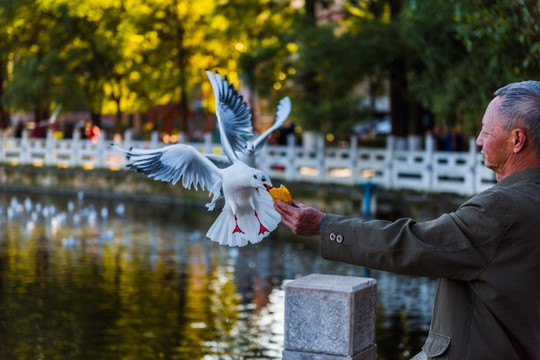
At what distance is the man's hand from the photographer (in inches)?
92.8

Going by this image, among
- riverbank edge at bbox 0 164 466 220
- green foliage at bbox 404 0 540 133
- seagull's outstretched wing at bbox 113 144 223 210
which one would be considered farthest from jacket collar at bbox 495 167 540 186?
riverbank edge at bbox 0 164 466 220

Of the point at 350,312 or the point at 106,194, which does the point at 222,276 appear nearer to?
the point at 350,312

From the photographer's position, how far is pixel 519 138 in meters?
2.32

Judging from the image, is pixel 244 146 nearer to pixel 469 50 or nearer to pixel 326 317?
pixel 326 317

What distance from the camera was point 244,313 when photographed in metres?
10.0

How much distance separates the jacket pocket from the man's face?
0.50 metres

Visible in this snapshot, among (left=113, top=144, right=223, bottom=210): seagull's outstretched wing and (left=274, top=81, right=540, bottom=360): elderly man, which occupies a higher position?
(left=113, top=144, right=223, bottom=210): seagull's outstretched wing

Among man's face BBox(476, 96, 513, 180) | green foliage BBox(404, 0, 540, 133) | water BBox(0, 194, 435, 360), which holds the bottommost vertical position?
water BBox(0, 194, 435, 360)

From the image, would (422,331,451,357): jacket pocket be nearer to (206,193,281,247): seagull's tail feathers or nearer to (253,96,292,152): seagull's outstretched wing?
(206,193,281,247): seagull's tail feathers

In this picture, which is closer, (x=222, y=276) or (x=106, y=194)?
(x=222, y=276)

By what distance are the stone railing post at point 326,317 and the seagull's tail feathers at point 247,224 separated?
96cm

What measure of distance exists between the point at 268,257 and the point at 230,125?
1090cm

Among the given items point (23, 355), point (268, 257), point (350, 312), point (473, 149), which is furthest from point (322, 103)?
point (350, 312)

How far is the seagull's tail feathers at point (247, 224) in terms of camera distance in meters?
2.85
